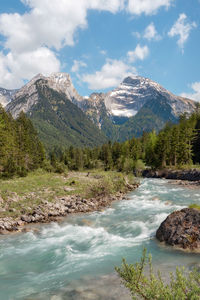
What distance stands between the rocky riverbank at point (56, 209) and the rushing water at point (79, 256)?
155 cm

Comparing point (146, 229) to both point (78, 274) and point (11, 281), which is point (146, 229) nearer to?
point (78, 274)

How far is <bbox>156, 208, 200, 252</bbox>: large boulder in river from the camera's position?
12922 millimetres

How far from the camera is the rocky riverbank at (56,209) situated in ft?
61.4

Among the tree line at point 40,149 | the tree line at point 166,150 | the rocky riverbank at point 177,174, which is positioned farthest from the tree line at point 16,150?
the rocky riverbank at point 177,174

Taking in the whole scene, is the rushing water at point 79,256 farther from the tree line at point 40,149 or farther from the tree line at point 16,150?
the tree line at point 40,149

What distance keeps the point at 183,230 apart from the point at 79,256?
23.6ft

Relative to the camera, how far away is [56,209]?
2298 cm

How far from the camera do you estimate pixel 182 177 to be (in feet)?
179

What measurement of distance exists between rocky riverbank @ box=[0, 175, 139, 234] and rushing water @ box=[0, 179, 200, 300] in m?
1.55

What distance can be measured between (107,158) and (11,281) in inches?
3682

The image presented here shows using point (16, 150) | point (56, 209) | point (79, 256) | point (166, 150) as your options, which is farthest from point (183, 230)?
point (166, 150)

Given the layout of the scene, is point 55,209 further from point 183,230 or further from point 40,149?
point 40,149

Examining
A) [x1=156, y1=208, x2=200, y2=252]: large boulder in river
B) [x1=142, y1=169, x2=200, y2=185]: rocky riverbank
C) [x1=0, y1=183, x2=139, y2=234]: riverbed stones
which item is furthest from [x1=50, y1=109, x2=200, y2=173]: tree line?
[x1=156, y1=208, x2=200, y2=252]: large boulder in river

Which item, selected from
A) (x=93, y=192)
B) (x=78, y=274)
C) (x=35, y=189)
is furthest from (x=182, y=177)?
(x=78, y=274)
